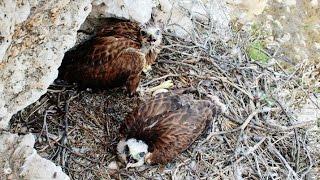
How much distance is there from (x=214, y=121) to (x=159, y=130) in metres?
0.59

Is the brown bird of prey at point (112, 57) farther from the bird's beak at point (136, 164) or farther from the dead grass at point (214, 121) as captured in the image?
the bird's beak at point (136, 164)

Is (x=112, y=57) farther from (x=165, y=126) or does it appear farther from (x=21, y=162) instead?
(x=21, y=162)

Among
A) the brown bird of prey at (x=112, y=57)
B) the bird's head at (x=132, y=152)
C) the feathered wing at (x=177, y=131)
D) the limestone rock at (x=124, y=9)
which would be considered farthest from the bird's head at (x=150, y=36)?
the bird's head at (x=132, y=152)

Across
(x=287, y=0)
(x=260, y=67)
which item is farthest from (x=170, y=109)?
(x=287, y=0)

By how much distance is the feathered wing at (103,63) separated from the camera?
4281mm

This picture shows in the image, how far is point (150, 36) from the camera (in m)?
4.44

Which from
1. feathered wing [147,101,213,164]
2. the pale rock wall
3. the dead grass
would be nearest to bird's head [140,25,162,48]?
the dead grass

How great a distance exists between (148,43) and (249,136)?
0.99 metres

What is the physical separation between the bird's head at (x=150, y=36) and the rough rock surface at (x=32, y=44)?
1.01m

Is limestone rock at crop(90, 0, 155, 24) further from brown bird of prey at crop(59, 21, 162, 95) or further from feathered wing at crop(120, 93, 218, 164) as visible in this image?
feathered wing at crop(120, 93, 218, 164)

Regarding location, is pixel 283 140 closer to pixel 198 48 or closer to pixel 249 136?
pixel 249 136

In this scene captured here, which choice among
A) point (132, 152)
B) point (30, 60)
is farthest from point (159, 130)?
point (30, 60)

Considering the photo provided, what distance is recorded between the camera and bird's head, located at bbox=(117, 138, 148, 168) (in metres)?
4.09

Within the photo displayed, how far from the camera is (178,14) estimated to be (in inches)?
213
